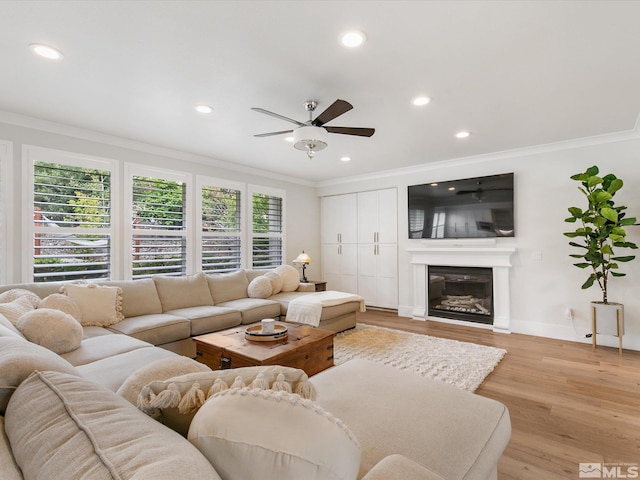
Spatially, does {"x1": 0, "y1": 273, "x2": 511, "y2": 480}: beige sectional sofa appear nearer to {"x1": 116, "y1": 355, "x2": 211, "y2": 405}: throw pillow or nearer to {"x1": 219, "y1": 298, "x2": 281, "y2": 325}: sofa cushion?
{"x1": 116, "y1": 355, "x2": 211, "y2": 405}: throw pillow

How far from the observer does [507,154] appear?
15.1 feet

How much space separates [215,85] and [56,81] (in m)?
1.26

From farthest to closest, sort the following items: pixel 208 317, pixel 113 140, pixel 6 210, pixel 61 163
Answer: pixel 113 140
pixel 61 163
pixel 208 317
pixel 6 210

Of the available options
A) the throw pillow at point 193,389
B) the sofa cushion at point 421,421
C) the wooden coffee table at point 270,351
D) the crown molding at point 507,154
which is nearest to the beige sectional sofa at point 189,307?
the wooden coffee table at point 270,351

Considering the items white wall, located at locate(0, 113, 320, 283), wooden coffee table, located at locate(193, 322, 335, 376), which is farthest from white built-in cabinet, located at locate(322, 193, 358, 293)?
wooden coffee table, located at locate(193, 322, 335, 376)

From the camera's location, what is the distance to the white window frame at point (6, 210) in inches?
127

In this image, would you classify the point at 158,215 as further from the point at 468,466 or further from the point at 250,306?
the point at 468,466

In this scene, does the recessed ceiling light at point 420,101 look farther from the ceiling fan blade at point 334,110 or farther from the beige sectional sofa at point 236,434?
the beige sectional sofa at point 236,434

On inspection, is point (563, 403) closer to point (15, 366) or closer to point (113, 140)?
point (15, 366)

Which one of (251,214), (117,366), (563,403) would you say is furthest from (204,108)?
(563,403)

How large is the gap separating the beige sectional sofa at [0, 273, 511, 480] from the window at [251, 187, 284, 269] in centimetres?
423

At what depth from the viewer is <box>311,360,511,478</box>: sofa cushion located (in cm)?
113

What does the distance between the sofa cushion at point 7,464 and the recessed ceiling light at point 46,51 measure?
8.09 feet

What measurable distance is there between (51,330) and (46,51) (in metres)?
1.88
